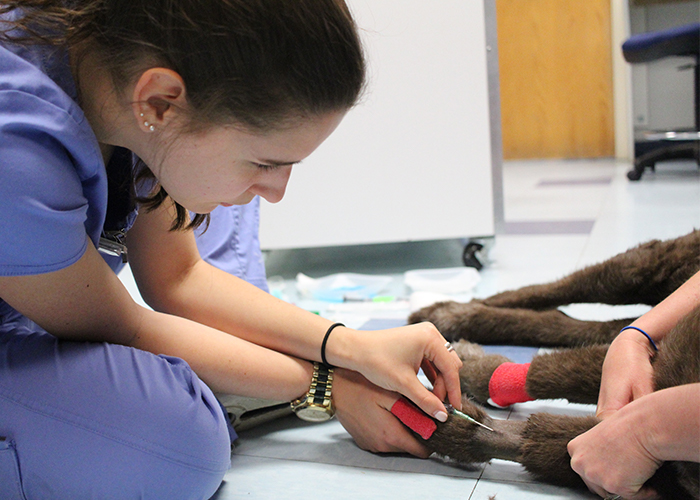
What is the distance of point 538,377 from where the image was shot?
1.06 m

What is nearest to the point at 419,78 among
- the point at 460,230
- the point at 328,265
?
the point at 460,230

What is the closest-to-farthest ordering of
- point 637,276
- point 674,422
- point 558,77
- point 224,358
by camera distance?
point 674,422 < point 224,358 < point 637,276 < point 558,77

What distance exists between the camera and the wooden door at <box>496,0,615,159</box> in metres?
5.46

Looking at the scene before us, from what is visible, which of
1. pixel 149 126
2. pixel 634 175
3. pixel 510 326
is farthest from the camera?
pixel 634 175

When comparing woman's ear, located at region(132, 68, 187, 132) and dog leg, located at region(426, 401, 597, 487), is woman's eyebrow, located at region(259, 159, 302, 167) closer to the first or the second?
woman's ear, located at region(132, 68, 187, 132)

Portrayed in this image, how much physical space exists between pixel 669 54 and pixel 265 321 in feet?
11.9

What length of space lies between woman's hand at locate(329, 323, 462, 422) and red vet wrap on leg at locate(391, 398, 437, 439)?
16mm

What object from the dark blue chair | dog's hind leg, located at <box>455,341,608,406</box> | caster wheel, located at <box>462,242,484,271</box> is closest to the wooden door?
the dark blue chair

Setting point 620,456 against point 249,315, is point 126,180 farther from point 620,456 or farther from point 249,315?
point 620,456

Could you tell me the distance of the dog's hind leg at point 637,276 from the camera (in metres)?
1.19

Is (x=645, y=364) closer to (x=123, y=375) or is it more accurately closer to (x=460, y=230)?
(x=123, y=375)

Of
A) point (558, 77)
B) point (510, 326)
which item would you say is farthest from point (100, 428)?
point (558, 77)

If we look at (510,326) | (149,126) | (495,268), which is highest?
(149,126)

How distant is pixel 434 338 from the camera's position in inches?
38.4
